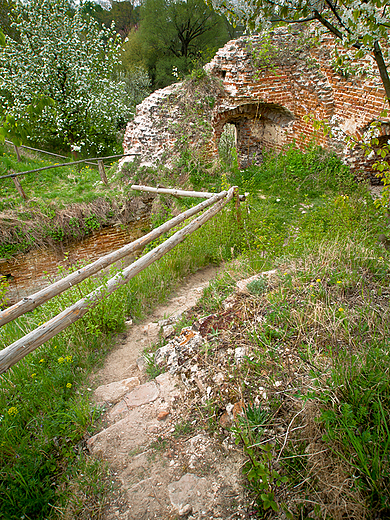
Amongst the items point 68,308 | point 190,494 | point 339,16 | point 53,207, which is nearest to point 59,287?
point 68,308

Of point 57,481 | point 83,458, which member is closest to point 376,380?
point 83,458

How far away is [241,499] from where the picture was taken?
1.74 metres

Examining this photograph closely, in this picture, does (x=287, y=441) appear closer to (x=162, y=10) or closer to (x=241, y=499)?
(x=241, y=499)

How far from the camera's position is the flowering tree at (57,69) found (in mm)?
11766

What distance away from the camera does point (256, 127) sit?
10539 mm

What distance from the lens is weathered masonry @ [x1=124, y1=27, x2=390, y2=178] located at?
26.4ft

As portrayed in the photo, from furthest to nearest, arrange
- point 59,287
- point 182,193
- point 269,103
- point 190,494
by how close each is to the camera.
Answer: point 269,103 → point 182,193 → point 59,287 → point 190,494

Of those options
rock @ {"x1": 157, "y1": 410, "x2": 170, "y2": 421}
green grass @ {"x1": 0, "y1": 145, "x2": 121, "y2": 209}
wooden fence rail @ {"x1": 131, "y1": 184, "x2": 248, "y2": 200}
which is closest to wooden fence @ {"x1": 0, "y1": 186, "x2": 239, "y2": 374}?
rock @ {"x1": 157, "y1": 410, "x2": 170, "y2": 421}

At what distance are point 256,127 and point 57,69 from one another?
28.5 ft

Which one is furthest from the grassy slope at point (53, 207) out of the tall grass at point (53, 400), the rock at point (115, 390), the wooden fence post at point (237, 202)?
the rock at point (115, 390)

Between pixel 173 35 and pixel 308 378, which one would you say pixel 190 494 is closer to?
pixel 308 378

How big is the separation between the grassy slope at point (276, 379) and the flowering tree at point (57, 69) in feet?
32.7

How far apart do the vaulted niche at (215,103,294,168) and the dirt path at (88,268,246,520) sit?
928 centimetres

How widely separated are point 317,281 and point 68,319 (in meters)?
2.59
